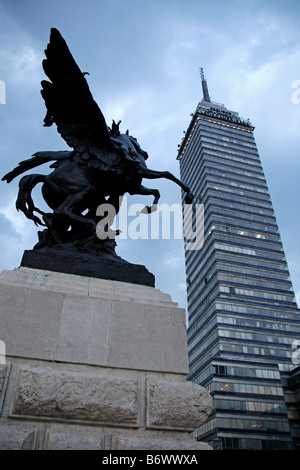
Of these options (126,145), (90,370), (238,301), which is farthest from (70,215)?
(238,301)

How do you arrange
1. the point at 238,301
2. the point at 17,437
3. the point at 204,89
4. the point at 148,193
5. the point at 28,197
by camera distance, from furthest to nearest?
1. the point at 204,89
2. the point at 238,301
3. the point at 148,193
4. the point at 28,197
5. the point at 17,437

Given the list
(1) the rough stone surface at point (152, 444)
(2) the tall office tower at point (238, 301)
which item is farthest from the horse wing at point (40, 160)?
(2) the tall office tower at point (238, 301)

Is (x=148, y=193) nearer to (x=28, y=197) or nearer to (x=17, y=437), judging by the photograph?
(x=28, y=197)

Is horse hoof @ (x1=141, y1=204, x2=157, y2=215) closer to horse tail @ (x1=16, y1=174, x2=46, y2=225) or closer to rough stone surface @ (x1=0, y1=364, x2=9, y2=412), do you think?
horse tail @ (x1=16, y1=174, x2=46, y2=225)

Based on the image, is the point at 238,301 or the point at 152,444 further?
the point at 238,301

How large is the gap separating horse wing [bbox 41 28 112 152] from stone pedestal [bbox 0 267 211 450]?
262cm

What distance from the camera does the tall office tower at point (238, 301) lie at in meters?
59.8

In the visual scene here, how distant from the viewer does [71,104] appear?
6.29 metres

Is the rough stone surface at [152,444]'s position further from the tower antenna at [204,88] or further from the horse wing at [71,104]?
the tower antenna at [204,88]

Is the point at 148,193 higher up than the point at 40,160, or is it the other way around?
the point at 40,160

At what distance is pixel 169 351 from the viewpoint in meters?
4.47

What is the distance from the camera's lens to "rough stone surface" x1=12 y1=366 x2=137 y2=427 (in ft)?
12.0

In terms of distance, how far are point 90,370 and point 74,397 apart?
0.38m
